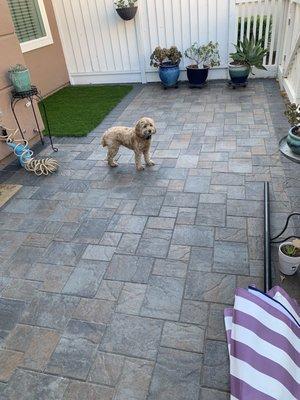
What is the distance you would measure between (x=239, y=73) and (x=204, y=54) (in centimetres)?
88

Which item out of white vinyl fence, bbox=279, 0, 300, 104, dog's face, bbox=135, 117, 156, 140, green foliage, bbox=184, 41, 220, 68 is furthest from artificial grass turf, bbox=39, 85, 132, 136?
white vinyl fence, bbox=279, 0, 300, 104

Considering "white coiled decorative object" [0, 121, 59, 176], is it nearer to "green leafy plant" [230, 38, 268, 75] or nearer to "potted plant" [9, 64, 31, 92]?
"potted plant" [9, 64, 31, 92]

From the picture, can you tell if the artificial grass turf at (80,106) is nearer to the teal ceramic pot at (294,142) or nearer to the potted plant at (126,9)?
the potted plant at (126,9)

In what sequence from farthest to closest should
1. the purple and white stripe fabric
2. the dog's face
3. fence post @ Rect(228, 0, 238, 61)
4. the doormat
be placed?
fence post @ Rect(228, 0, 238, 61), the doormat, the dog's face, the purple and white stripe fabric

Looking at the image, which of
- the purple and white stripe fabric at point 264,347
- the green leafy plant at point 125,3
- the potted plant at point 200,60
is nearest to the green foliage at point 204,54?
the potted plant at point 200,60

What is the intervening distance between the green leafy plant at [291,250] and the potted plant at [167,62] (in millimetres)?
5050

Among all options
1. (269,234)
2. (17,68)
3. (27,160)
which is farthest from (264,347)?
(17,68)

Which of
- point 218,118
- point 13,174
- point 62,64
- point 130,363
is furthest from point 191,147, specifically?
point 62,64

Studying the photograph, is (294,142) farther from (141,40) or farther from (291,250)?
(141,40)

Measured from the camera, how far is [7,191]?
374 centimetres

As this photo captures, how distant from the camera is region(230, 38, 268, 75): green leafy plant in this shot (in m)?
5.91

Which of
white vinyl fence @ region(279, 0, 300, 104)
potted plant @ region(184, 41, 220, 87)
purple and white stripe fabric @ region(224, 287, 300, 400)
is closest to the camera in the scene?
purple and white stripe fabric @ region(224, 287, 300, 400)

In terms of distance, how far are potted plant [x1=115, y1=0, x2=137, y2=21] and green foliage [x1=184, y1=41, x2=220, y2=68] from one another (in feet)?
4.14

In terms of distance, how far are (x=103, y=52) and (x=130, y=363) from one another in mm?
6719
